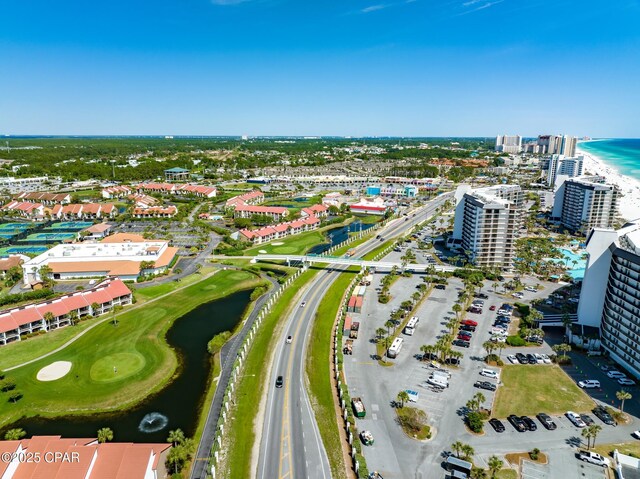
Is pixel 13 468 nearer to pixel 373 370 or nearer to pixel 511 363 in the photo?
pixel 373 370

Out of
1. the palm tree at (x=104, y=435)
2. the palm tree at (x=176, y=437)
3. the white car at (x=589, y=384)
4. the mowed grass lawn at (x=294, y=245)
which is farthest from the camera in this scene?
the mowed grass lawn at (x=294, y=245)

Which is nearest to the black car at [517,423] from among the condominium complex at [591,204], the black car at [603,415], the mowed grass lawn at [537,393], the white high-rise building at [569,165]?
the mowed grass lawn at [537,393]

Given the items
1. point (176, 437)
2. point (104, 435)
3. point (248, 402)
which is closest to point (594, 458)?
point (248, 402)

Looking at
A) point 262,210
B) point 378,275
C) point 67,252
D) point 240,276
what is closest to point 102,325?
point 240,276

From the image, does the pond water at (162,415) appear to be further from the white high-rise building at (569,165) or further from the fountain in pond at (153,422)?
the white high-rise building at (569,165)

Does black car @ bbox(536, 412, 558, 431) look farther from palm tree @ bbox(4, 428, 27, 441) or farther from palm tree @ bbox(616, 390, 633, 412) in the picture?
palm tree @ bbox(4, 428, 27, 441)

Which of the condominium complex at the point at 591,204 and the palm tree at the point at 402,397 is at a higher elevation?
the condominium complex at the point at 591,204
